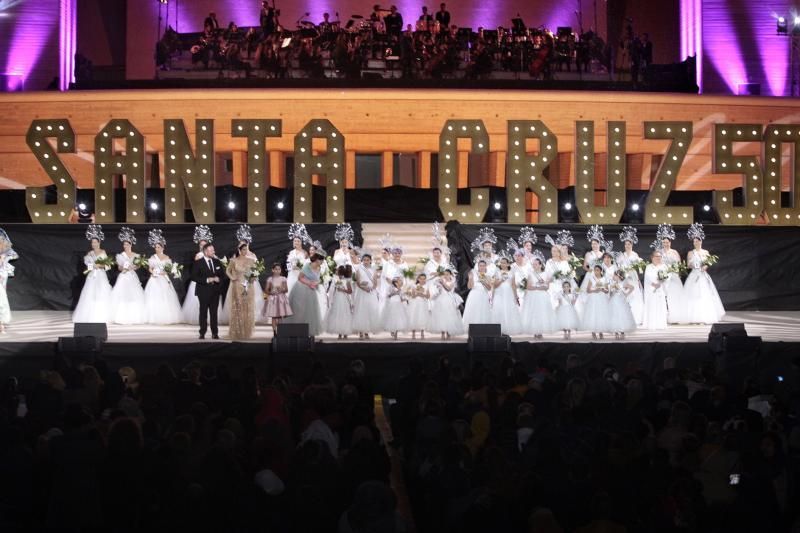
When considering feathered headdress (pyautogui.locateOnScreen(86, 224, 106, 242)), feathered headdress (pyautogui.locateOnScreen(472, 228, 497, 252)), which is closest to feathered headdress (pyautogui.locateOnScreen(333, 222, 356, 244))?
feathered headdress (pyautogui.locateOnScreen(472, 228, 497, 252))

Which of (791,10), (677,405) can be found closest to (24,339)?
(677,405)

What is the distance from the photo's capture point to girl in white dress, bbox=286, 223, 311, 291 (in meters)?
17.5

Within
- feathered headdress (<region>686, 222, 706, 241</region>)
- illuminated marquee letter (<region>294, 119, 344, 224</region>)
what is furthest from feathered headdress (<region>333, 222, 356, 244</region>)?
feathered headdress (<region>686, 222, 706, 241</region>)

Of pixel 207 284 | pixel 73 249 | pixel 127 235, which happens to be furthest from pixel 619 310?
pixel 73 249

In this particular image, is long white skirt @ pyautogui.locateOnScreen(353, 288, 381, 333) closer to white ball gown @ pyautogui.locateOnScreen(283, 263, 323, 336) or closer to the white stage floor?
the white stage floor

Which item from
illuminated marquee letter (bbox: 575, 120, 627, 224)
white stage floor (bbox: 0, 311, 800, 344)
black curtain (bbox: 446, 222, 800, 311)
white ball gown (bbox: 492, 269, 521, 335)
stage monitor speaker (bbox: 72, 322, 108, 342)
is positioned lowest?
white stage floor (bbox: 0, 311, 800, 344)

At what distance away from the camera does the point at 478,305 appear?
16594 mm

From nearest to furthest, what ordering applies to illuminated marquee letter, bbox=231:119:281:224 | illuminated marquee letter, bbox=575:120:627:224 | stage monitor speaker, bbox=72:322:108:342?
stage monitor speaker, bbox=72:322:108:342, illuminated marquee letter, bbox=231:119:281:224, illuminated marquee letter, bbox=575:120:627:224

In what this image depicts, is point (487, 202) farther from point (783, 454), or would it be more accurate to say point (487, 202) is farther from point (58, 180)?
point (783, 454)

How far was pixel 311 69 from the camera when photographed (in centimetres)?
2394

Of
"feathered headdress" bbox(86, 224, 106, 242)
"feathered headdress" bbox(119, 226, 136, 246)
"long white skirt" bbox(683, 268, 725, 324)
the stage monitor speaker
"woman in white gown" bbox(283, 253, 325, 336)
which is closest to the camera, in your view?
the stage monitor speaker

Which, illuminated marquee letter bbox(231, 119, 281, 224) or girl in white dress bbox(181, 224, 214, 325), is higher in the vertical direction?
illuminated marquee letter bbox(231, 119, 281, 224)

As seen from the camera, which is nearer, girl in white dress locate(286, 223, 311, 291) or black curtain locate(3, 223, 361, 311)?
girl in white dress locate(286, 223, 311, 291)

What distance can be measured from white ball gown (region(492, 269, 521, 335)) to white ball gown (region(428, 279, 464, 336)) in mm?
638
